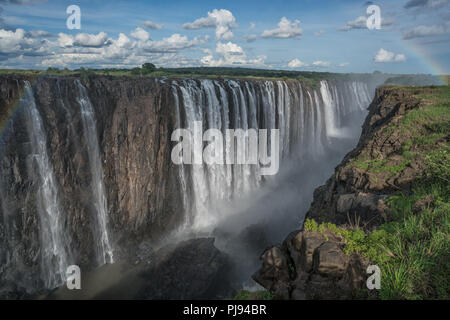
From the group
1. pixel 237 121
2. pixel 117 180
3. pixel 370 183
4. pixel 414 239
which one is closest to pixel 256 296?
pixel 414 239

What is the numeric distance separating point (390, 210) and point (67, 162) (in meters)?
14.2

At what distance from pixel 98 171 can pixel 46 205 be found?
9.65ft

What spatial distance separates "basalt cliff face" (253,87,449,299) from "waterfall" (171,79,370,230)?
9.24 meters

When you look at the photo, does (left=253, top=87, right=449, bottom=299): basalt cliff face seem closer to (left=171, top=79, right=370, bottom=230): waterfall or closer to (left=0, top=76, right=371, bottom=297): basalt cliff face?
(left=171, top=79, right=370, bottom=230): waterfall

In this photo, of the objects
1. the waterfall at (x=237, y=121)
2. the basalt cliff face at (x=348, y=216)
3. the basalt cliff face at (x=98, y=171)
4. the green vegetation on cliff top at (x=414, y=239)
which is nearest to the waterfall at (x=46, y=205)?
the basalt cliff face at (x=98, y=171)

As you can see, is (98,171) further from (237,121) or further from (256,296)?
(256,296)

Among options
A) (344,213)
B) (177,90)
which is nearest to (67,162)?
(177,90)

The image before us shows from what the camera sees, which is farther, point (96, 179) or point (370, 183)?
point (96, 179)

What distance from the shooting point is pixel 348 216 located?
8133 mm

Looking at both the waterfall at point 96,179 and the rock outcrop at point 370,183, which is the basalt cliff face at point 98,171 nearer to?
the waterfall at point 96,179

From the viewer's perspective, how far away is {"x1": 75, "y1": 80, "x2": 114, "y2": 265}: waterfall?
49.3 feet

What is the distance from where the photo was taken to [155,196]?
18.2 meters

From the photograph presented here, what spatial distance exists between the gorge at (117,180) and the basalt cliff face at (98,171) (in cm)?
5
